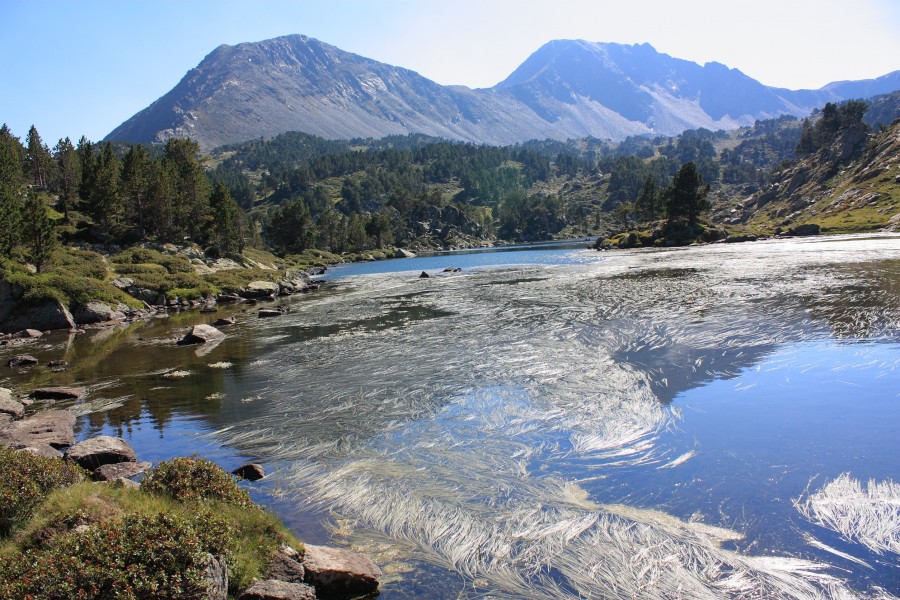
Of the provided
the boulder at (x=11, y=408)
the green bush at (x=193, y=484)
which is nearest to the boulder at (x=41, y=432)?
the boulder at (x=11, y=408)

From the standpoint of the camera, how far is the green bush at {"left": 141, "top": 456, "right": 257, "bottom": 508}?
11734 mm

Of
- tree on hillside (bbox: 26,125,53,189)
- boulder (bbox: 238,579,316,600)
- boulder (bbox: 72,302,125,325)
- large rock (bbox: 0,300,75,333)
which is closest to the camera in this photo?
boulder (bbox: 238,579,316,600)

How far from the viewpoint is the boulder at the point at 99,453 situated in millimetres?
15945

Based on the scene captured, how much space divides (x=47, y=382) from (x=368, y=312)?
87.4 ft

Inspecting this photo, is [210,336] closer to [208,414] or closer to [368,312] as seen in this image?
[368,312]

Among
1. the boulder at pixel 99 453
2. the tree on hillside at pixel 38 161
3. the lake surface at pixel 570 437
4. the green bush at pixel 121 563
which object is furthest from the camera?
the tree on hillside at pixel 38 161

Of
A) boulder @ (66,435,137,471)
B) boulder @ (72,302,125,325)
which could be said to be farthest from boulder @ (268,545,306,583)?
boulder @ (72,302,125,325)

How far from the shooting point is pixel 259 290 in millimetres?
77188

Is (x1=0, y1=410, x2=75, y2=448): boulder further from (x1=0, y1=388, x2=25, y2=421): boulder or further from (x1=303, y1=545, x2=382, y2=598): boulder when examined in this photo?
(x1=303, y1=545, x2=382, y2=598): boulder

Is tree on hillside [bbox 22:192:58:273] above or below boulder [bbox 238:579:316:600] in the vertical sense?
above

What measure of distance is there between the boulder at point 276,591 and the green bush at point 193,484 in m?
2.97

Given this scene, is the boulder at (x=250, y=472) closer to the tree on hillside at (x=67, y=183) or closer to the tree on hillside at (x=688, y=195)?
the tree on hillside at (x=67, y=183)

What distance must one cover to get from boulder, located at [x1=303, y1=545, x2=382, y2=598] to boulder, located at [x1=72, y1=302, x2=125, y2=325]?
184 ft

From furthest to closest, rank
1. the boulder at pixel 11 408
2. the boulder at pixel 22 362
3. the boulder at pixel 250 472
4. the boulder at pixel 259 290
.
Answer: the boulder at pixel 259 290, the boulder at pixel 22 362, the boulder at pixel 11 408, the boulder at pixel 250 472
